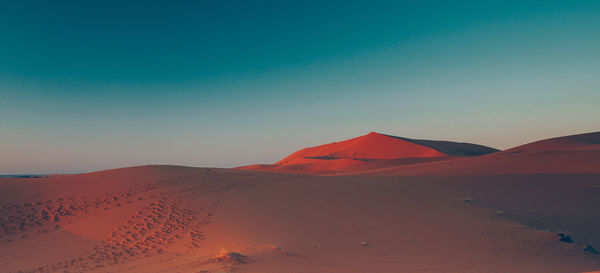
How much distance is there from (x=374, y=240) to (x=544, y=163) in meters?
14.9

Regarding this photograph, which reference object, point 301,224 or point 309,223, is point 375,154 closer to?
point 309,223

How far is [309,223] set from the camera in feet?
30.9

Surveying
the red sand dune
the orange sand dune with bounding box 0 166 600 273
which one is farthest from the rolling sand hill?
the red sand dune

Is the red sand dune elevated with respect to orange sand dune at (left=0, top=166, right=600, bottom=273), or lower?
elevated

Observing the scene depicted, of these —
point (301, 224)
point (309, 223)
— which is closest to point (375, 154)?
point (309, 223)

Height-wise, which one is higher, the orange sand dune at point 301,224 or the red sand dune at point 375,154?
the red sand dune at point 375,154

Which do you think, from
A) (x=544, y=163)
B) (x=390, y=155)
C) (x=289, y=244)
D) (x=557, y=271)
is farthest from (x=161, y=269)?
(x=390, y=155)

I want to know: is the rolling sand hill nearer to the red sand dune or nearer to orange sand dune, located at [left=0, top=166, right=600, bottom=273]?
orange sand dune, located at [left=0, top=166, right=600, bottom=273]

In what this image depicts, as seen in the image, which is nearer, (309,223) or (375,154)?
(309,223)

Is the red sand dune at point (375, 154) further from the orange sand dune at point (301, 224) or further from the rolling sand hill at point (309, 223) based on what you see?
the orange sand dune at point (301, 224)

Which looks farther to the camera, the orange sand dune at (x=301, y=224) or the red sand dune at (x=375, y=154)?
the red sand dune at (x=375, y=154)

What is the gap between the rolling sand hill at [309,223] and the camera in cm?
655

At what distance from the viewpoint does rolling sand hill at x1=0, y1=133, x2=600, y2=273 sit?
6.55 meters

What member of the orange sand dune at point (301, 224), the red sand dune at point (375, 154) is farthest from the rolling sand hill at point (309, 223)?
A: the red sand dune at point (375, 154)
